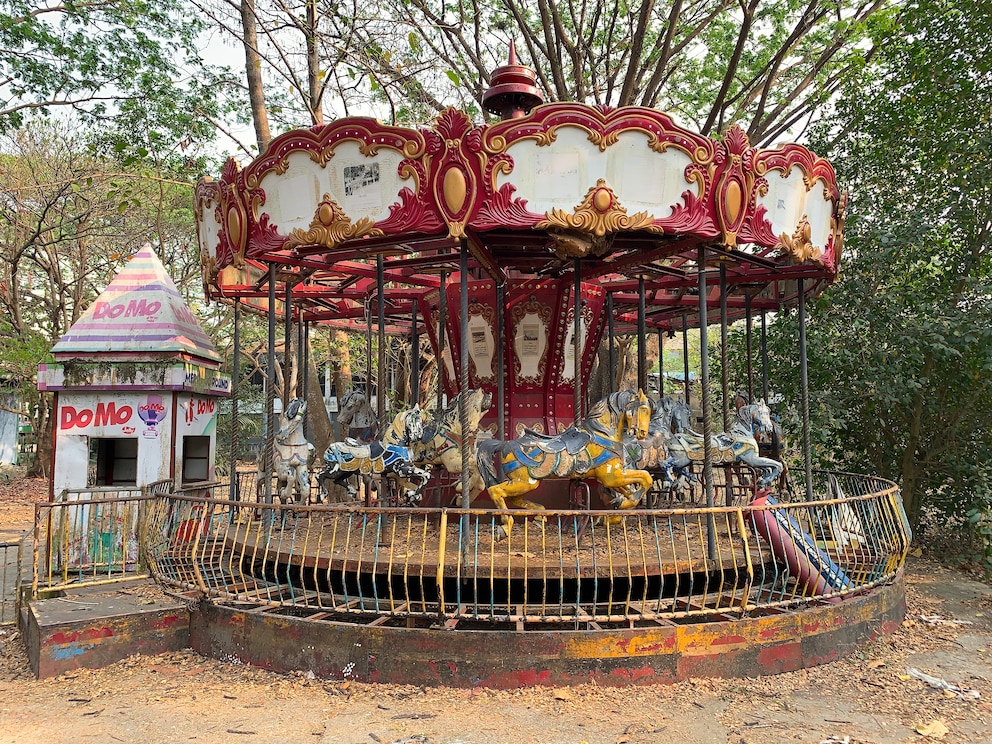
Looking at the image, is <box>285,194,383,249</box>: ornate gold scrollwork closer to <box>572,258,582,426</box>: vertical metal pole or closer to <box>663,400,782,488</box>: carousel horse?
<box>572,258,582,426</box>: vertical metal pole

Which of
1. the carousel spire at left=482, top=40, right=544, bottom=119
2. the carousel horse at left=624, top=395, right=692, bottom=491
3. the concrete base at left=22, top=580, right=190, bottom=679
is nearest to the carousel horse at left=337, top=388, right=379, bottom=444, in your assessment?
the carousel horse at left=624, top=395, right=692, bottom=491

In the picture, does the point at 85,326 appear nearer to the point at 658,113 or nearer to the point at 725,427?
the point at 658,113

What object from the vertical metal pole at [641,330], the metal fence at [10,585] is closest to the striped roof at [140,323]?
the metal fence at [10,585]

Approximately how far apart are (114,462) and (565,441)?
7347 millimetres

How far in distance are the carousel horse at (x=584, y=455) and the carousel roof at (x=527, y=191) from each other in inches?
58.3

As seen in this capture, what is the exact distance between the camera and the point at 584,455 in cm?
688

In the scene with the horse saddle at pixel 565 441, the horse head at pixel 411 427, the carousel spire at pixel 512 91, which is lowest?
the horse saddle at pixel 565 441

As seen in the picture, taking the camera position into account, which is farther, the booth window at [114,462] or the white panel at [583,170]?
the booth window at [114,462]

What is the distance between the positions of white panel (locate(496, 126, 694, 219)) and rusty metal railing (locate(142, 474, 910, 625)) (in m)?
2.45

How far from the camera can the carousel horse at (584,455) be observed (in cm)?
681

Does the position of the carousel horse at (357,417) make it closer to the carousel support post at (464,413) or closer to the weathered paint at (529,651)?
the carousel support post at (464,413)

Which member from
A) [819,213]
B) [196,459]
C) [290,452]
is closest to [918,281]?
[819,213]

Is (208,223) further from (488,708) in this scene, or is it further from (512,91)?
(488,708)

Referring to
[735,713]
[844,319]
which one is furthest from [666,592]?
[844,319]
